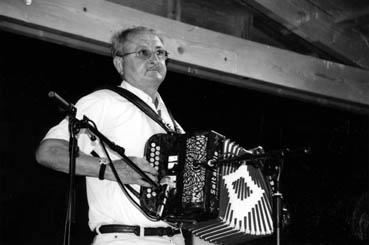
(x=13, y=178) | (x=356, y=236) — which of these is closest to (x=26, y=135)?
(x=13, y=178)

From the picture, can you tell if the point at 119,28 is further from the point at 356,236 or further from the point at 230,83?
the point at 356,236

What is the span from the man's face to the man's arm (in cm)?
66

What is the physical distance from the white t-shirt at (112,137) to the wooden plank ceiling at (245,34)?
2.02 ft

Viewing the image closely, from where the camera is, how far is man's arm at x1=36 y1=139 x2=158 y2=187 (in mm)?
2498

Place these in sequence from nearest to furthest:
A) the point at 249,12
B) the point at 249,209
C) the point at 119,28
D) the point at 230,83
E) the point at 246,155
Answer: the point at 246,155 → the point at 249,209 → the point at 119,28 → the point at 230,83 → the point at 249,12

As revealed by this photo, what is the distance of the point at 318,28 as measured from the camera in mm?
4395

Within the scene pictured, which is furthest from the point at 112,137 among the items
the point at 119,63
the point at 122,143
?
the point at 119,63

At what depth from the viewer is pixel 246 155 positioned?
2.40m

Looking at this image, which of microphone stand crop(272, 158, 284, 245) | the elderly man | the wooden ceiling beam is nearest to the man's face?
the elderly man

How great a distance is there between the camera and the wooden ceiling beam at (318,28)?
4184 millimetres

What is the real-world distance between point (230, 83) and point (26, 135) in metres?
1.35

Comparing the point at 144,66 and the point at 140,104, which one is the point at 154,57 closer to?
the point at 144,66

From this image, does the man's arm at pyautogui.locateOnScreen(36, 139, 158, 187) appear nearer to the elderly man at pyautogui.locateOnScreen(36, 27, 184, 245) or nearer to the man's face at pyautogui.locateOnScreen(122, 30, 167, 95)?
the elderly man at pyautogui.locateOnScreen(36, 27, 184, 245)

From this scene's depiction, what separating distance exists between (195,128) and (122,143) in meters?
1.55
